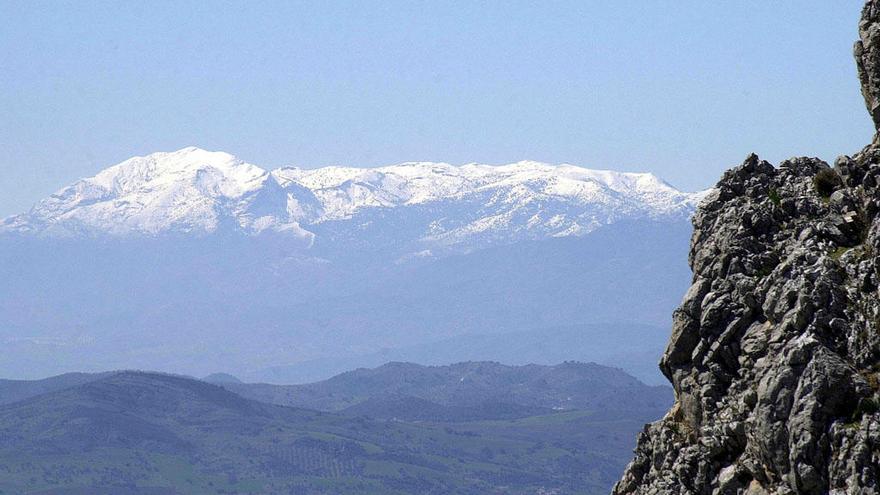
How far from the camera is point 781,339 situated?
1694 inches

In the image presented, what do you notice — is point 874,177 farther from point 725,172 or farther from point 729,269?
point 725,172

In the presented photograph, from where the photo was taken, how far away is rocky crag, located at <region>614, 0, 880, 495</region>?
129 feet

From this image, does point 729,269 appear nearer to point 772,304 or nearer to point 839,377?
point 772,304

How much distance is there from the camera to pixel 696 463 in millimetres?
45969

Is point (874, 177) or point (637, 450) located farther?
point (637, 450)

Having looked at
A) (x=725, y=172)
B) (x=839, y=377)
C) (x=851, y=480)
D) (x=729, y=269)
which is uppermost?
(x=725, y=172)

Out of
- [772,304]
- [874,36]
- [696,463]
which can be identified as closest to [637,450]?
[696,463]

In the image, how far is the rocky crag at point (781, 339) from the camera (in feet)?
129

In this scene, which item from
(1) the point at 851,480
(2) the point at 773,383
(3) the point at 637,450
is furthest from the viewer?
(3) the point at 637,450

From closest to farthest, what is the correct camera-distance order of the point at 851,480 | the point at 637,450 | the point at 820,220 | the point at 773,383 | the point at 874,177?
the point at 851,480 → the point at 773,383 → the point at 874,177 → the point at 820,220 → the point at 637,450

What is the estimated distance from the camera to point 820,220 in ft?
153

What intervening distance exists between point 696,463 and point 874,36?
1516 cm

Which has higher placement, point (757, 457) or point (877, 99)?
point (877, 99)

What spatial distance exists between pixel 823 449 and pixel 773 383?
2665mm
